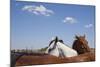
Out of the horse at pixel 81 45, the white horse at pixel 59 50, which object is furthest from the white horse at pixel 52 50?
the horse at pixel 81 45

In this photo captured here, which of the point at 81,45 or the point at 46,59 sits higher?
the point at 81,45

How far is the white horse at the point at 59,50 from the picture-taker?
2.25 metres

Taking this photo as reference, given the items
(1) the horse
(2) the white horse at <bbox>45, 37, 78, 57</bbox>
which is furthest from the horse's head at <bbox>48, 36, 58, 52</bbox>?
(1) the horse

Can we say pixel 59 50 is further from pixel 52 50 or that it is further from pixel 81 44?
pixel 81 44

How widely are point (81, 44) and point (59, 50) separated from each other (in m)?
0.29

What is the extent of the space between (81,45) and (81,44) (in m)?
0.01

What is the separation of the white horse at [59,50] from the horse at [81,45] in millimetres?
60

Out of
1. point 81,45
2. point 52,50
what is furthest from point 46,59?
point 81,45

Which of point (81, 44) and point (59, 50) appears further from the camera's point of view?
point (81, 44)

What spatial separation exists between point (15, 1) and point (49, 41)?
0.56 m

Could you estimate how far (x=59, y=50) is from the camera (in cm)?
229

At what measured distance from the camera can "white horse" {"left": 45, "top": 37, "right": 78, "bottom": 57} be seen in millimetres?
2252

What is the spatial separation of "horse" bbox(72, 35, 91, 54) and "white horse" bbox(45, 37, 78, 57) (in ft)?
0.20

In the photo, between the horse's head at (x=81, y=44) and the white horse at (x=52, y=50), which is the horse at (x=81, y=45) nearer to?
the horse's head at (x=81, y=44)
